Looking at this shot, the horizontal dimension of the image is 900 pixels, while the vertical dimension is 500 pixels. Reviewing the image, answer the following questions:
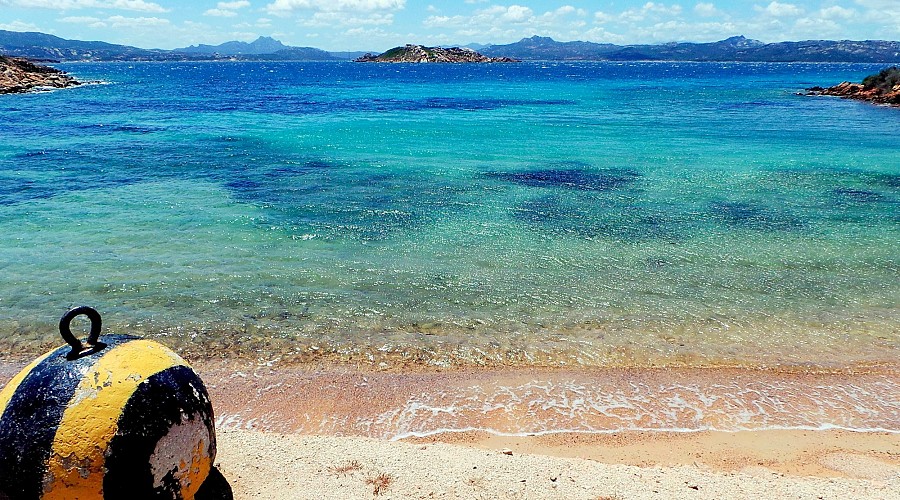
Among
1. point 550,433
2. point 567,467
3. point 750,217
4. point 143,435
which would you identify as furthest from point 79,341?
point 750,217

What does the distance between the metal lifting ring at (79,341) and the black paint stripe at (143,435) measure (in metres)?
0.55

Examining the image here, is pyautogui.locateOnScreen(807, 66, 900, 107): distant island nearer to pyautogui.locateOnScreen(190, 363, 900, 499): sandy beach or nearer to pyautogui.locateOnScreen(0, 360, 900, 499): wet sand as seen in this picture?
pyautogui.locateOnScreen(0, 360, 900, 499): wet sand

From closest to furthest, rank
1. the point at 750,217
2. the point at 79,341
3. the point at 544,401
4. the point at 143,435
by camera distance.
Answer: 1. the point at 143,435
2. the point at 79,341
3. the point at 544,401
4. the point at 750,217

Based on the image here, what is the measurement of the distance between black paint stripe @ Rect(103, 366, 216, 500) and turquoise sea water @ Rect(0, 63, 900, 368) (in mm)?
5142

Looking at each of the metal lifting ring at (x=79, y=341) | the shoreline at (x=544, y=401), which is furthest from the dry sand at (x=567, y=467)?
Result: the metal lifting ring at (x=79, y=341)

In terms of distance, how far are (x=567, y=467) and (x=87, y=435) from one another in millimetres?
4790

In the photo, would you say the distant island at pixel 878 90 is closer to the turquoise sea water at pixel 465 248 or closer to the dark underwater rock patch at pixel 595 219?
the turquoise sea water at pixel 465 248

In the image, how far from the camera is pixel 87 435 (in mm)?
4512

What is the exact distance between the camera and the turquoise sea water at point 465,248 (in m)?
10.8

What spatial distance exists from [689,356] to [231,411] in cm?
725

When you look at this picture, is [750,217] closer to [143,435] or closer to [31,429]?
[143,435]

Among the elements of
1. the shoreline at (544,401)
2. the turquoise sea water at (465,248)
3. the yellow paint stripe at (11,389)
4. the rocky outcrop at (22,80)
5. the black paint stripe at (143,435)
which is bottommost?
the shoreline at (544,401)

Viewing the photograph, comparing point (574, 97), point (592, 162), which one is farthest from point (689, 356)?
point (574, 97)

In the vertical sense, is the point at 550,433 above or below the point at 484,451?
below
